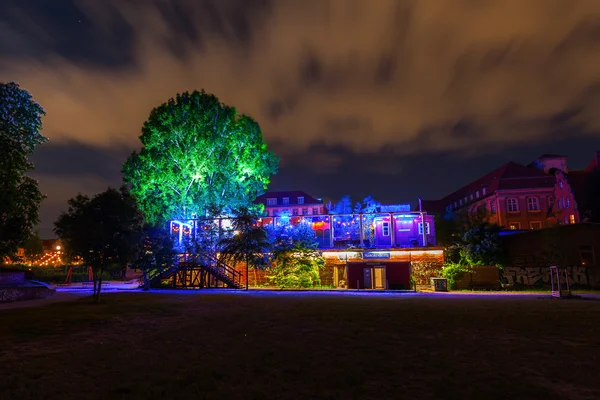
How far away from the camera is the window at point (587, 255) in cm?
3086

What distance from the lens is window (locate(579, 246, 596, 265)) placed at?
1215 inches

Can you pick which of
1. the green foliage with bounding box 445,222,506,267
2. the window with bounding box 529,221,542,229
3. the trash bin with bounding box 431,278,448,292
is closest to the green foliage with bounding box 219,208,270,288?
the trash bin with bounding box 431,278,448,292

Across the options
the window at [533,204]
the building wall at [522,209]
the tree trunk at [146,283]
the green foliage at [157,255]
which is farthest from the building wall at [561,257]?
the window at [533,204]

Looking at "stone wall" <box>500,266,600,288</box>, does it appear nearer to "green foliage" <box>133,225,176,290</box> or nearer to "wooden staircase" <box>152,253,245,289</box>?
"wooden staircase" <box>152,253,245,289</box>

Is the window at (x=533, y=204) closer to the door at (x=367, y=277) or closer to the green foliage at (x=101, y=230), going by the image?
the door at (x=367, y=277)

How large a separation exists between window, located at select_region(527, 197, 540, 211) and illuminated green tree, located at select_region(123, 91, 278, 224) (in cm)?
4576

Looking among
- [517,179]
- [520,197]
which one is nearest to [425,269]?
[520,197]

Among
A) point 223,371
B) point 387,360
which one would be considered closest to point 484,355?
point 387,360

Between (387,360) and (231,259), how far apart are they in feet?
88.0

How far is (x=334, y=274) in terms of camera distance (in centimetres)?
3291

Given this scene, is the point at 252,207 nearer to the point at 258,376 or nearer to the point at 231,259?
the point at 231,259

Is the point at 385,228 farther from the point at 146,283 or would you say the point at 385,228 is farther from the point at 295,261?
the point at 146,283

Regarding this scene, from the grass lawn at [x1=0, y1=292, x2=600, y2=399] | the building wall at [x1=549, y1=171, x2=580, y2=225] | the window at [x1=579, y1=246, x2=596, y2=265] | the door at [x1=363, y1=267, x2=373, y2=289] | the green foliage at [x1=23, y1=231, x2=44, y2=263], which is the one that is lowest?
the grass lawn at [x1=0, y1=292, x2=600, y2=399]

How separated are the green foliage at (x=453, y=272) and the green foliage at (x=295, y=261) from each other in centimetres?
1005
